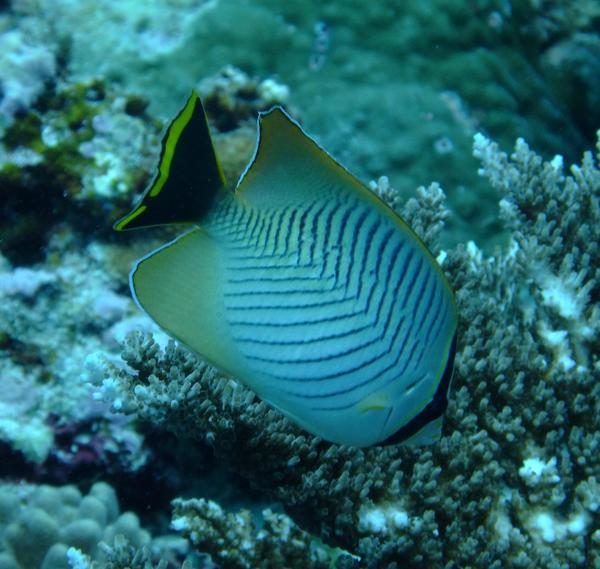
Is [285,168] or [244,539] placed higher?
[285,168]

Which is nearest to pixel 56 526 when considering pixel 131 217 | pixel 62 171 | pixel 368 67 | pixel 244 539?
pixel 244 539

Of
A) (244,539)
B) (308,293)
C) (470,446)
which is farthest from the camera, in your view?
(470,446)

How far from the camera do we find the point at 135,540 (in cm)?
296

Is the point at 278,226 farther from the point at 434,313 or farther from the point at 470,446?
the point at 470,446

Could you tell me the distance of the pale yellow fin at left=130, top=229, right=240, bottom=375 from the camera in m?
1.39

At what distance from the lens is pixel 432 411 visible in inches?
57.9

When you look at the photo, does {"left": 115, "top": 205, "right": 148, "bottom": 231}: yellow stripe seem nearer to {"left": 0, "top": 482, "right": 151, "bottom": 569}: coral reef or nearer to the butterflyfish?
the butterflyfish

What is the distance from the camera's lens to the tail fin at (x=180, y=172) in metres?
1.31

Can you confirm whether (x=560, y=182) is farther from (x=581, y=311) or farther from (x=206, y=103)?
(x=206, y=103)

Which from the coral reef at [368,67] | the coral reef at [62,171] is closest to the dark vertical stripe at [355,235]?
the coral reef at [62,171]

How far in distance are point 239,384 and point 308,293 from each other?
1.05 m

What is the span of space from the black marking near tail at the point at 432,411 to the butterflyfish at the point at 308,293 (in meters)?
0.01

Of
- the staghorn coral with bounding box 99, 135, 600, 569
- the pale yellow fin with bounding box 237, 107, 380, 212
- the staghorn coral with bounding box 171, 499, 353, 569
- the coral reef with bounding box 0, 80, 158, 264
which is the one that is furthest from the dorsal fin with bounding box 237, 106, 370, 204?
the coral reef with bounding box 0, 80, 158, 264

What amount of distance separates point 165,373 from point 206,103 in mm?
2544
